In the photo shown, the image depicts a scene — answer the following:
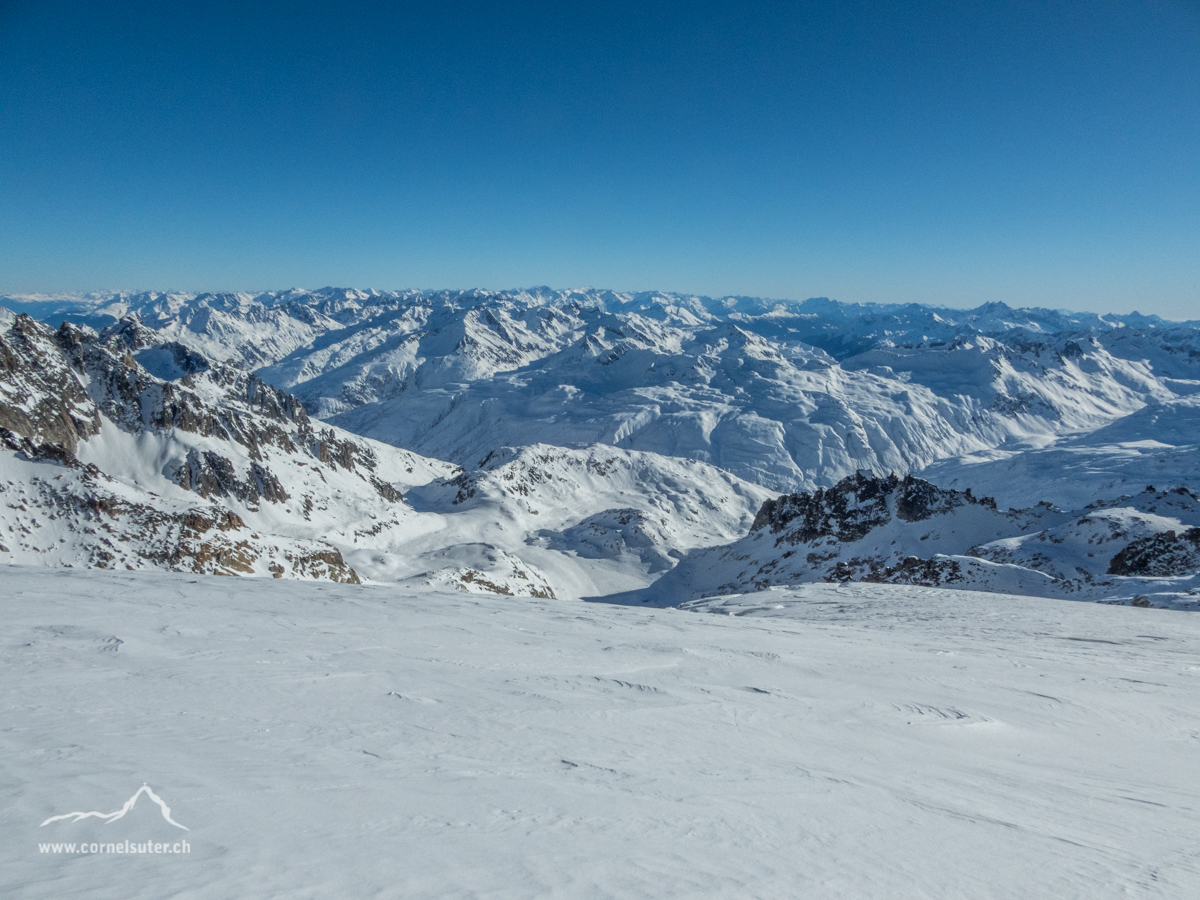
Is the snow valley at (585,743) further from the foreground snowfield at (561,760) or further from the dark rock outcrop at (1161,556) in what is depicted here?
the dark rock outcrop at (1161,556)

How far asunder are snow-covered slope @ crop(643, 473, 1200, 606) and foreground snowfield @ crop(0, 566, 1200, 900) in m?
23.0

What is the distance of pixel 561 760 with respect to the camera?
6.60 metres

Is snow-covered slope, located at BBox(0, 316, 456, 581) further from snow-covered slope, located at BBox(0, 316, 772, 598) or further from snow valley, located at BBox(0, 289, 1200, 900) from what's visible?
snow valley, located at BBox(0, 289, 1200, 900)

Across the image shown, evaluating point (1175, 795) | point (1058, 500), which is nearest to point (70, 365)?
point (1175, 795)

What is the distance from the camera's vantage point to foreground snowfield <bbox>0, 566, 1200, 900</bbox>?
446 cm

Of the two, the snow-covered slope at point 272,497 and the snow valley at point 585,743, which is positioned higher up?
the snow valley at point 585,743

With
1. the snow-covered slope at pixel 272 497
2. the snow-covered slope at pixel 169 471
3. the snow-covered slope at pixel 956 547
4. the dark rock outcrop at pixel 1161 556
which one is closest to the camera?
the snow-covered slope at pixel 956 547

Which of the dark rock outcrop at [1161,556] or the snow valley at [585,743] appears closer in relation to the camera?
the snow valley at [585,743]

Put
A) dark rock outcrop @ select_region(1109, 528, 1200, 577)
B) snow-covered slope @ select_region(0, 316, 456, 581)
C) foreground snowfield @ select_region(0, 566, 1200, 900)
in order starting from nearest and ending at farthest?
foreground snowfield @ select_region(0, 566, 1200, 900) → dark rock outcrop @ select_region(1109, 528, 1200, 577) → snow-covered slope @ select_region(0, 316, 456, 581)

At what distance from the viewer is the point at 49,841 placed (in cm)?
441

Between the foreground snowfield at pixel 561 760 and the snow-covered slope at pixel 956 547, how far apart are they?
23.0m

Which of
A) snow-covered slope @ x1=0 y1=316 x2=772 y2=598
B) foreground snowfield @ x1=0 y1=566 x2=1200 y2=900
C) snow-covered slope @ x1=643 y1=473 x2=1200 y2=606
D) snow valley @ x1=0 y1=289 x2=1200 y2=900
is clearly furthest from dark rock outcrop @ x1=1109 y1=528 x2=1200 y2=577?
snow-covered slope @ x1=0 y1=316 x2=772 y2=598

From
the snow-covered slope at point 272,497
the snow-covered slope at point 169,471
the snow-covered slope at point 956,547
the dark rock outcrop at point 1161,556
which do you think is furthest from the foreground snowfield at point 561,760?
the snow-covered slope at point 272,497

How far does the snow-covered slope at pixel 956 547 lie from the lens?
1344 inches
